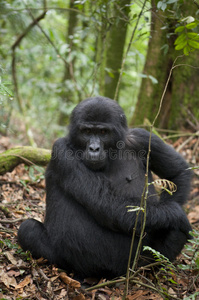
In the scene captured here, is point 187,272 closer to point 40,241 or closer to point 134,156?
point 134,156

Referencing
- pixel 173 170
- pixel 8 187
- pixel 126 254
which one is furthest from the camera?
pixel 8 187

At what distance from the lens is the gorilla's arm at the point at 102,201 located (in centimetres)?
384

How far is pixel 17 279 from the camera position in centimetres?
378

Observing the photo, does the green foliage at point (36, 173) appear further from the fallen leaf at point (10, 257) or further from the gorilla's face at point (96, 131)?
the fallen leaf at point (10, 257)

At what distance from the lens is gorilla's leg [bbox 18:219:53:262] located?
4.18m

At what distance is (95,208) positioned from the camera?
12.6ft

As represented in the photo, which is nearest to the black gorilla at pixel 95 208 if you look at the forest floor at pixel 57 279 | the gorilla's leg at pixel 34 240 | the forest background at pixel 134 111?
the gorilla's leg at pixel 34 240

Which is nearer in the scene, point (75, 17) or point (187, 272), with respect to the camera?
point (187, 272)

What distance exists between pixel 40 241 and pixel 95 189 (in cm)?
107

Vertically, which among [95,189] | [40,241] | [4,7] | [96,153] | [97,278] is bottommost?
[97,278]

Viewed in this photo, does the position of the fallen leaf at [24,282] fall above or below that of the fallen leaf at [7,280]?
below

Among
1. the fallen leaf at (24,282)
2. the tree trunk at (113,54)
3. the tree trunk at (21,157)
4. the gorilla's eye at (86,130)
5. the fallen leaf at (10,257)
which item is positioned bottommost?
the fallen leaf at (24,282)

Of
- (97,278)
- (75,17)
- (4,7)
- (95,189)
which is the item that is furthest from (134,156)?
(75,17)

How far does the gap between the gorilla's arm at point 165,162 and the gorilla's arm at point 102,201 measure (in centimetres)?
57
